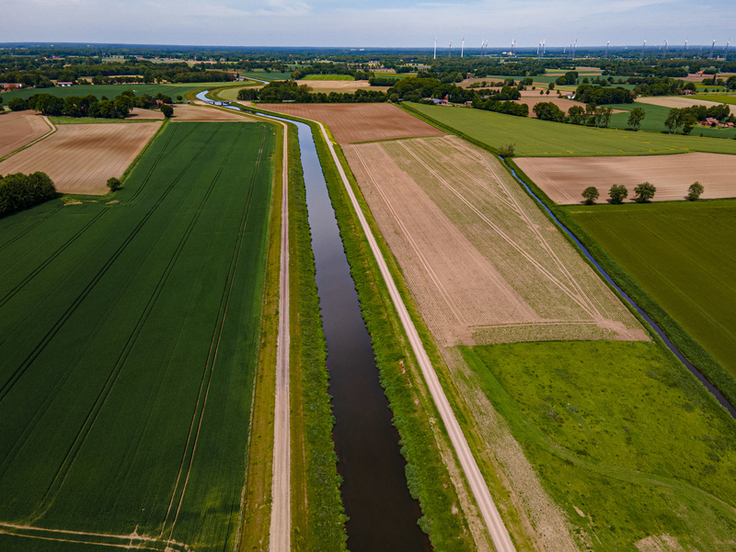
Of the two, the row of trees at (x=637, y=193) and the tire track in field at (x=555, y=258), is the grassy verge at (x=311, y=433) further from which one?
the row of trees at (x=637, y=193)

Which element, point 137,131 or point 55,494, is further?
point 137,131

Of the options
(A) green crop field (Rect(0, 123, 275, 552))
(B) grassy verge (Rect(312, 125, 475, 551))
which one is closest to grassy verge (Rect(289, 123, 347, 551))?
(A) green crop field (Rect(0, 123, 275, 552))

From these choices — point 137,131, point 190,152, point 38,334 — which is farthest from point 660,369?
point 137,131

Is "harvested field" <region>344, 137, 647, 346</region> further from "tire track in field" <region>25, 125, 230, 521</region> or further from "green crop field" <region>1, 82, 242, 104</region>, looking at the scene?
"green crop field" <region>1, 82, 242, 104</region>

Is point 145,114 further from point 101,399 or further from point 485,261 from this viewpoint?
point 485,261

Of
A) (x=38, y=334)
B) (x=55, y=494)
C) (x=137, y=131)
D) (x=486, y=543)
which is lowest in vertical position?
(x=486, y=543)

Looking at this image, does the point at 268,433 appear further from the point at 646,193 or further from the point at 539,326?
the point at 646,193

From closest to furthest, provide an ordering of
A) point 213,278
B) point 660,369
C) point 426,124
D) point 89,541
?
point 89,541 → point 660,369 → point 213,278 → point 426,124
